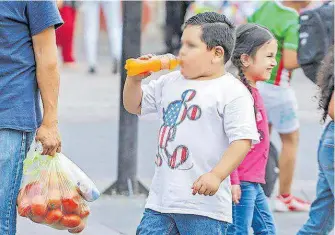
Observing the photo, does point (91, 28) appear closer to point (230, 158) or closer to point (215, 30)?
point (215, 30)

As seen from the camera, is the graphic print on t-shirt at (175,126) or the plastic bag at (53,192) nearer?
the graphic print on t-shirt at (175,126)

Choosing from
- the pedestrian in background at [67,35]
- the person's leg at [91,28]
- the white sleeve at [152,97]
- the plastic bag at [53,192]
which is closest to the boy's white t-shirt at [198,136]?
the white sleeve at [152,97]

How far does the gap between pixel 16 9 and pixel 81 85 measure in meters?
8.74

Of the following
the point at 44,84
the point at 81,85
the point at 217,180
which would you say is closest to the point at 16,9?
the point at 44,84

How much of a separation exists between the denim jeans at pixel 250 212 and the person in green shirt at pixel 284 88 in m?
1.72

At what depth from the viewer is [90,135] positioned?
9.54m

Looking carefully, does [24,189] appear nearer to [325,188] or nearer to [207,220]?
[207,220]

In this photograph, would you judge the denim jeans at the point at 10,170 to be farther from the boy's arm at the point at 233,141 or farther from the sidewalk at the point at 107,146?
the sidewalk at the point at 107,146

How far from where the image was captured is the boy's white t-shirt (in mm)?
4141

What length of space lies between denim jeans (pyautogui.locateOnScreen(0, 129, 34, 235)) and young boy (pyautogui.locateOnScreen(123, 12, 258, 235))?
0.52m

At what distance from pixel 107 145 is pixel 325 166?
4013mm

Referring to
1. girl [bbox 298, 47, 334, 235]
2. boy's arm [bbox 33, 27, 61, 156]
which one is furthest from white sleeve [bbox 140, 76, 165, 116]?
girl [bbox 298, 47, 334, 235]

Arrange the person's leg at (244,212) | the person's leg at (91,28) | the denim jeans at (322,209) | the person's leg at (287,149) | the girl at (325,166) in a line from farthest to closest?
the person's leg at (91,28)
the person's leg at (287,149)
the denim jeans at (322,209)
the girl at (325,166)
the person's leg at (244,212)

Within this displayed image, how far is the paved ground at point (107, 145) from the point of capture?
6.58 meters
